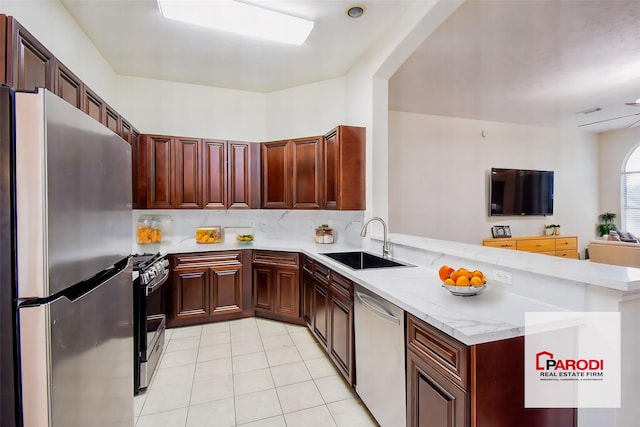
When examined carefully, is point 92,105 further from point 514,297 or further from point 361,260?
point 514,297

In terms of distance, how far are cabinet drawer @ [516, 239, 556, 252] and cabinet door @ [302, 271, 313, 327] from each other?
4287mm

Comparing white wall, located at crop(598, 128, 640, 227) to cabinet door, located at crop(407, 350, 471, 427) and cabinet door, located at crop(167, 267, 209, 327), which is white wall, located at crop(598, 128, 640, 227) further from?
cabinet door, located at crop(167, 267, 209, 327)

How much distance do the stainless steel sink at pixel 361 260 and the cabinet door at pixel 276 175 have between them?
1049mm

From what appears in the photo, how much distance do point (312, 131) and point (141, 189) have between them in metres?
2.15

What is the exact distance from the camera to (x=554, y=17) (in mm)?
2557

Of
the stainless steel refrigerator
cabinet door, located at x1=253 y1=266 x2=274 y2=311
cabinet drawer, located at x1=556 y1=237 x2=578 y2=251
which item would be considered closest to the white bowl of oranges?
the stainless steel refrigerator

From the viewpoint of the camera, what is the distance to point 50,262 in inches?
32.8

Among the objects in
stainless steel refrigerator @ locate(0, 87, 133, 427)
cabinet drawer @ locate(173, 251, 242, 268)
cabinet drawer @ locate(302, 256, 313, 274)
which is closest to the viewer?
stainless steel refrigerator @ locate(0, 87, 133, 427)

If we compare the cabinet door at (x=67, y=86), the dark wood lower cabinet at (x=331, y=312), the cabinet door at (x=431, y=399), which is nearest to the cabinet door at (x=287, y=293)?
the dark wood lower cabinet at (x=331, y=312)

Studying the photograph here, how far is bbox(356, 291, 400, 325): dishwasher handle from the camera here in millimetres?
1612

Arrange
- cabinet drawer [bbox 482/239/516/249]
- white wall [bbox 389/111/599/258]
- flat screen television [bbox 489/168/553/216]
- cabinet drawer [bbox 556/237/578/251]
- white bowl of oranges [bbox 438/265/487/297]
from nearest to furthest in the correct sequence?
white bowl of oranges [bbox 438/265/487/297], white wall [bbox 389/111/599/258], cabinet drawer [bbox 482/239/516/249], flat screen television [bbox 489/168/553/216], cabinet drawer [bbox 556/237/578/251]

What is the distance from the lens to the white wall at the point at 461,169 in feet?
16.2

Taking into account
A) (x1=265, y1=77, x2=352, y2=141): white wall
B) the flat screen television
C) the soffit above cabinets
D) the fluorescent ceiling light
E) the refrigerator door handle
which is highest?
the soffit above cabinets

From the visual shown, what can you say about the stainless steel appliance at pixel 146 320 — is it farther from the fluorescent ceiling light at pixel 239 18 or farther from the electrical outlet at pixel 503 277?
the electrical outlet at pixel 503 277
